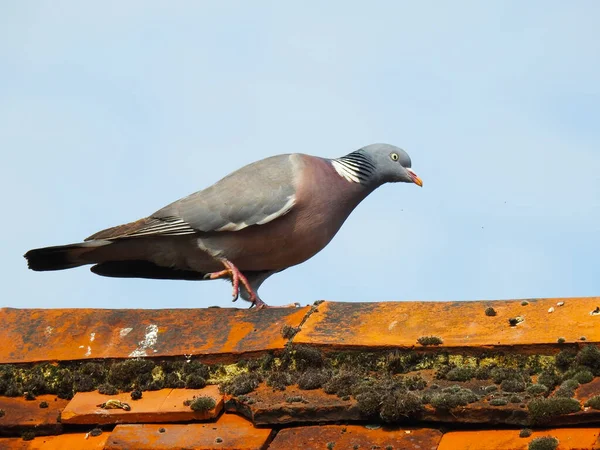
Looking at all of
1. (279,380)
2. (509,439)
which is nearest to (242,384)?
(279,380)

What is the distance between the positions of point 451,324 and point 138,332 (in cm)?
143

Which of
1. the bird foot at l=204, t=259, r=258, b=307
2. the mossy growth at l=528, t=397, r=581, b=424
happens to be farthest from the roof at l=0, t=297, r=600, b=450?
the bird foot at l=204, t=259, r=258, b=307

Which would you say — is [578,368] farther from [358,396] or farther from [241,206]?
[241,206]

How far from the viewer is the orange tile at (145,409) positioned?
436 cm

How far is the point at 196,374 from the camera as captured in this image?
4.77 meters

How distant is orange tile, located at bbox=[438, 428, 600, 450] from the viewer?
369 centimetres

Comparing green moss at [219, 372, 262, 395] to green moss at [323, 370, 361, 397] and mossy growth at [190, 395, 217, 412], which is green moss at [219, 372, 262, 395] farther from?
green moss at [323, 370, 361, 397]

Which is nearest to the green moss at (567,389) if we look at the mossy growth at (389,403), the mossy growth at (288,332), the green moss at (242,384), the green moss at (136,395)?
the mossy growth at (389,403)

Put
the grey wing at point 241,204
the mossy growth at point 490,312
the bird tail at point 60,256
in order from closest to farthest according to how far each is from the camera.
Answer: the mossy growth at point 490,312 → the grey wing at point 241,204 → the bird tail at point 60,256

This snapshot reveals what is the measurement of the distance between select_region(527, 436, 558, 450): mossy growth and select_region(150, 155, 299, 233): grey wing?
3.54m

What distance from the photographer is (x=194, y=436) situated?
420 cm

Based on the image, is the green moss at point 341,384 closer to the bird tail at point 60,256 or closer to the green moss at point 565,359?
the green moss at point 565,359

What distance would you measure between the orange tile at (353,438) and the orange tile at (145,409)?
41cm

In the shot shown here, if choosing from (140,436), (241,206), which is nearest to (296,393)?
(140,436)
